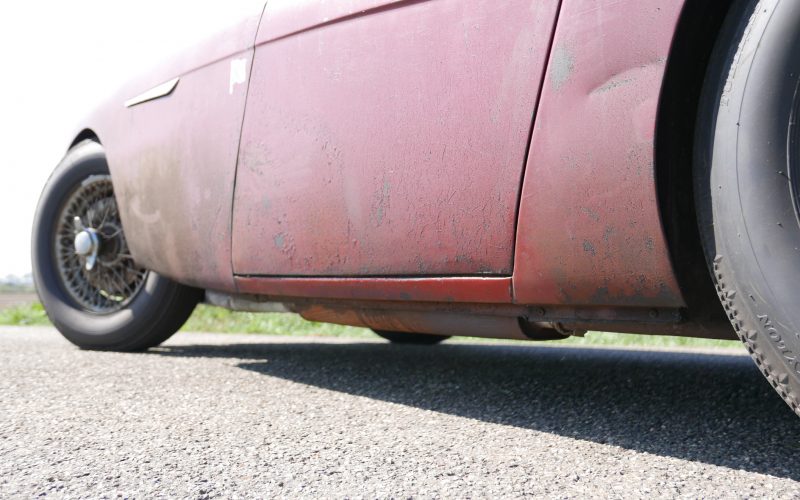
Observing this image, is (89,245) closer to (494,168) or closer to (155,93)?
(155,93)

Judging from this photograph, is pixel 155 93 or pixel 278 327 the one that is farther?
pixel 278 327

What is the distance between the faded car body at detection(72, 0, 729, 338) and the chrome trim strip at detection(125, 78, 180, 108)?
4.0 inches

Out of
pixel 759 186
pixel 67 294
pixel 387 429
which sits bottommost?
pixel 387 429

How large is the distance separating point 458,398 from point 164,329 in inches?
61.0

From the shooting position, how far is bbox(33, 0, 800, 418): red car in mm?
1347

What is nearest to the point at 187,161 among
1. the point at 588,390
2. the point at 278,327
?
the point at 588,390

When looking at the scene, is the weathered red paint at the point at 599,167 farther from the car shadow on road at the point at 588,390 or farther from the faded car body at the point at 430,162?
the car shadow on road at the point at 588,390

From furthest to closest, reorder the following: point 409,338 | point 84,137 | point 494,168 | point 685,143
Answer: point 409,338
point 84,137
point 494,168
point 685,143

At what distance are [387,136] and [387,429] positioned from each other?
2.57ft

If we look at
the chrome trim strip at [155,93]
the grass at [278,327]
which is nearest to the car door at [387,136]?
the chrome trim strip at [155,93]

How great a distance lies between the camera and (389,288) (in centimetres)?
199

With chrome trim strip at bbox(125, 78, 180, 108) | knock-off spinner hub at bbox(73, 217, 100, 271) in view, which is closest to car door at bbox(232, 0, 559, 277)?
chrome trim strip at bbox(125, 78, 180, 108)

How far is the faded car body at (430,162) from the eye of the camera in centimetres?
152

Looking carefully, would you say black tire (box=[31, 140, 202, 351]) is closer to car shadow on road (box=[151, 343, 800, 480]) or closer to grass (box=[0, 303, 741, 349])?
car shadow on road (box=[151, 343, 800, 480])
